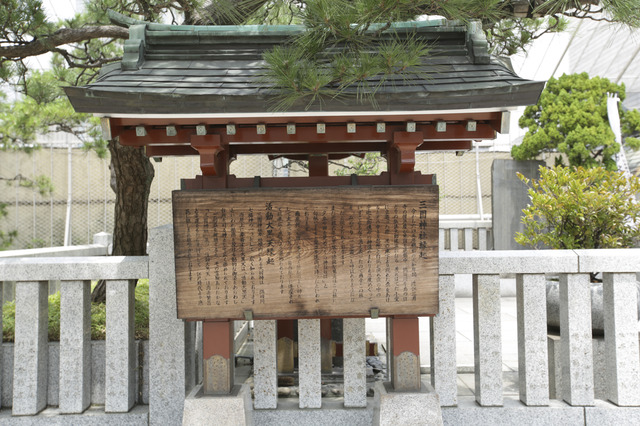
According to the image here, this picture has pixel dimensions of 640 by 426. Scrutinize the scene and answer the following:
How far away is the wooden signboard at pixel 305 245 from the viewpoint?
3238 millimetres

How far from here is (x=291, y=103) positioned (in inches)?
112

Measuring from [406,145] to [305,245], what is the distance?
3.15 feet

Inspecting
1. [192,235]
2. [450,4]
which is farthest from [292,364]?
[450,4]

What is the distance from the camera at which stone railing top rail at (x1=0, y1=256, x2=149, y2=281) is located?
12.0 feet

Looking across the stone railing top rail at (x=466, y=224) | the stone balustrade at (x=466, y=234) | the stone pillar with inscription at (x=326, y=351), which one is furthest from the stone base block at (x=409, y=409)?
the stone railing top rail at (x=466, y=224)

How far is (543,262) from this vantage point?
363 centimetres

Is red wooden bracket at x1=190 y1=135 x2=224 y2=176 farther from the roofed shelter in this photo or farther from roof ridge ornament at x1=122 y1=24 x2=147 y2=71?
roof ridge ornament at x1=122 y1=24 x2=147 y2=71

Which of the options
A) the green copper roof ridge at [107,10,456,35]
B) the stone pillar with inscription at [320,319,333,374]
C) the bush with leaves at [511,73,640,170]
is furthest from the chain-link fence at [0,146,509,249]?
the green copper roof ridge at [107,10,456,35]

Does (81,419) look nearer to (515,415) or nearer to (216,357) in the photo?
(216,357)

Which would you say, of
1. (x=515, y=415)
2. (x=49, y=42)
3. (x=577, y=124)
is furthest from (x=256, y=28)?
(x=577, y=124)

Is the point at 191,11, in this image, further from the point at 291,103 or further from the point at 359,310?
the point at 359,310

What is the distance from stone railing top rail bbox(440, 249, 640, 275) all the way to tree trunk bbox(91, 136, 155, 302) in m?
3.60

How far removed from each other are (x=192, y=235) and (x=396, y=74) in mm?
1713

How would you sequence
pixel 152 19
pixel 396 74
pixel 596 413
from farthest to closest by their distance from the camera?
pixel 152 19 → pixel 596 413 → pixel 396 74
